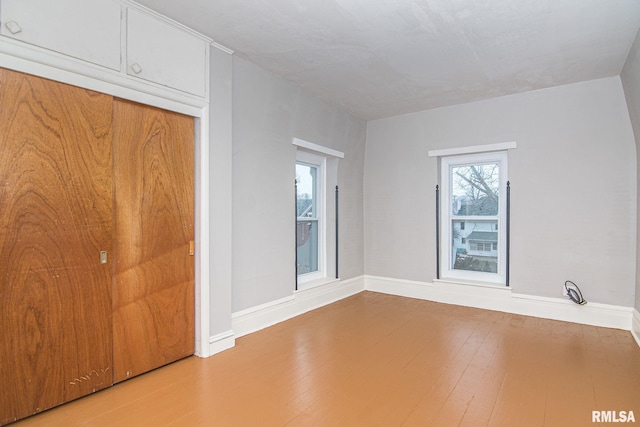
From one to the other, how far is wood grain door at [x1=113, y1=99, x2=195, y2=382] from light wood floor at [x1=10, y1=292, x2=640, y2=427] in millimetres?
232

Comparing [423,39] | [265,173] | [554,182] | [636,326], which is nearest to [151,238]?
[265,173]

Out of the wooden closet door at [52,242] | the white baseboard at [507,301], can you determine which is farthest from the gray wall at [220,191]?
the white baseboard at [507,301]

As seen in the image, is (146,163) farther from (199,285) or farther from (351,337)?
(351,337)

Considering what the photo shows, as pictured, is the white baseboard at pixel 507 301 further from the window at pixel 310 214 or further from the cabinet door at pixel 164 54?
the cabinet door at pixel 164 54

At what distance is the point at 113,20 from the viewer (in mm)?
2242

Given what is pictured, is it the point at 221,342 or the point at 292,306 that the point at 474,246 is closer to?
the point at 292,306

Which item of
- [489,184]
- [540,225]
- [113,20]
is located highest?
[113,20]

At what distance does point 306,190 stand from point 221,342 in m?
2.22

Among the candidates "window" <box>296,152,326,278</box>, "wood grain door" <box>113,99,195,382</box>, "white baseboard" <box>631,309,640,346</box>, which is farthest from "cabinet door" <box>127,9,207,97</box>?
"white baseboard" <box>631,309,640,346</box>

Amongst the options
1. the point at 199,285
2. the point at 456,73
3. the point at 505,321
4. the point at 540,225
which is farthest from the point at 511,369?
the point at 456,73

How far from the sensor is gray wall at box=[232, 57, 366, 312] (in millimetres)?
3281

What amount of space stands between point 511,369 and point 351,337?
1366mm

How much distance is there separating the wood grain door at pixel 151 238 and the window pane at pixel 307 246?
1.76 m

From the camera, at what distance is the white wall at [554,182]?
359 cm
